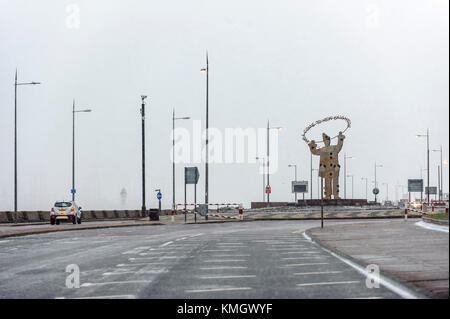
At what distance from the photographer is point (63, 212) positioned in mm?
44500

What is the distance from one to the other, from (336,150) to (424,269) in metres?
80.3

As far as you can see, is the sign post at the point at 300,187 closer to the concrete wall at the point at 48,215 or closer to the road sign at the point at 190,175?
the concrete wall at the point at 48,215

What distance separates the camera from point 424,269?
12.1 m

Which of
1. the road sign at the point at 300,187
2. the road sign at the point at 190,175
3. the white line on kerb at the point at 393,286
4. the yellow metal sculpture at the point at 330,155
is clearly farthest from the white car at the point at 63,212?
the road sign at the point at 300,187

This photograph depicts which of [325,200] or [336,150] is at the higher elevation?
[336,150]

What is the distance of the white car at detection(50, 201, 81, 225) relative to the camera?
44.4 metres

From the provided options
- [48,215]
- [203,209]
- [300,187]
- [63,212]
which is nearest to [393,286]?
[203,209]

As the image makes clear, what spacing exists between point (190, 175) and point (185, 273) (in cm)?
3078

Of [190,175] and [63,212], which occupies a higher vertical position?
[190,175]

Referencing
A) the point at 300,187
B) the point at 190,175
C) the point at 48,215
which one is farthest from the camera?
the point at 300,187

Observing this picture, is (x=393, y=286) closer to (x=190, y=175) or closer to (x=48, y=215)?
(x=190, y=175)

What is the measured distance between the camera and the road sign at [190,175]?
142ft
